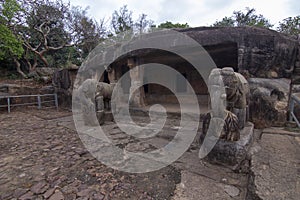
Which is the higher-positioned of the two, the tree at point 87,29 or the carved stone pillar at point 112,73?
the tree at point 87,29

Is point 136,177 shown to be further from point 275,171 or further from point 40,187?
point 275,171

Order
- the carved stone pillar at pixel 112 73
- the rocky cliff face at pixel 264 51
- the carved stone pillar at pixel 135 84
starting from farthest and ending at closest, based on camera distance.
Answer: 1. the carved stone pillar at pixel 112 73
2. the carved stone pillar at pixel 135 84
3. the rocky cliff face at pixel 264 51

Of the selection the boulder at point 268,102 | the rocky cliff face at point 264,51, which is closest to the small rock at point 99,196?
the boulder at point 268,102

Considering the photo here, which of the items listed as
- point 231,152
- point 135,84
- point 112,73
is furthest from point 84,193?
point 112,73

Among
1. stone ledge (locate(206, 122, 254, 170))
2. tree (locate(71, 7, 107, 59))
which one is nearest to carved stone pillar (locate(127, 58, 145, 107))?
stone ledge (locate(206, 122, 254, 170))

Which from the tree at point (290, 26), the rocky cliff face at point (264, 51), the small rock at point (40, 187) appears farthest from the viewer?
the tree at point (290, 26)

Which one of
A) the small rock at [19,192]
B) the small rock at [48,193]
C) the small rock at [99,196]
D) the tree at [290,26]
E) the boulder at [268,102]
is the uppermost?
the tree at [290,26]

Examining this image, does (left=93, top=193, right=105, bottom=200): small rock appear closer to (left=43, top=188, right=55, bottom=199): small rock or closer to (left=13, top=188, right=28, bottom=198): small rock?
(left=43, top=188, right=55, bottom=199): small rock

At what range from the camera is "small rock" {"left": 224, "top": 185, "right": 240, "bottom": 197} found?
1.75 meters

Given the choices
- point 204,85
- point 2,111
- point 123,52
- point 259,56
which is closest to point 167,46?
point 123,52

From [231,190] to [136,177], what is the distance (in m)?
1.16

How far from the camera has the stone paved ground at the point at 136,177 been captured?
175 centimetres

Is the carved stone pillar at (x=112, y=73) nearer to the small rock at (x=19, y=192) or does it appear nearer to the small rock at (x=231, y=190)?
the small rock at (x=19, y=192)

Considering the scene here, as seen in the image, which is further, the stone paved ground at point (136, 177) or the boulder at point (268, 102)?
the boulder at point (268, 102)
